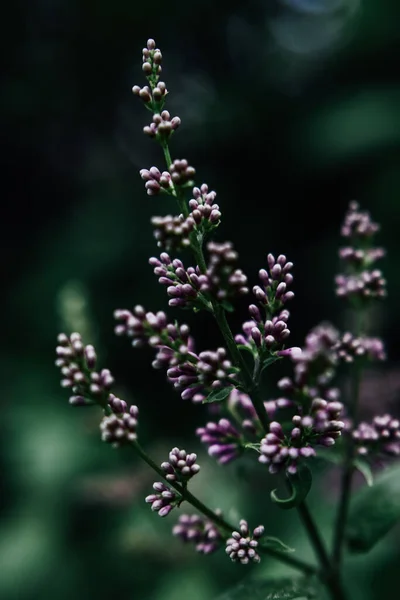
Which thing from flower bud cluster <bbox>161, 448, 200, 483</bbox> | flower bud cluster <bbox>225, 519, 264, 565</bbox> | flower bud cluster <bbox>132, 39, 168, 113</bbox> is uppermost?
flower bud cluster <bbox>132, 39, 168, 113</bbox>

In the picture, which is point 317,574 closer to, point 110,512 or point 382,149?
point 110,512

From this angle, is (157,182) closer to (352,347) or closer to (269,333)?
(269,333)

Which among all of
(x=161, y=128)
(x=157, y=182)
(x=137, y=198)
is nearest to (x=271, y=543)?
(x=157, y=182)

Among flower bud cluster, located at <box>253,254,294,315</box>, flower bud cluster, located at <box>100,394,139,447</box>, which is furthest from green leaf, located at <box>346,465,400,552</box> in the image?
flower bud cluster, located at <box>100,394,139,447</box>

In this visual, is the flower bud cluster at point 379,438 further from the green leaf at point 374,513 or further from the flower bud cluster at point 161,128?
the flower bud cluster at point 161,128

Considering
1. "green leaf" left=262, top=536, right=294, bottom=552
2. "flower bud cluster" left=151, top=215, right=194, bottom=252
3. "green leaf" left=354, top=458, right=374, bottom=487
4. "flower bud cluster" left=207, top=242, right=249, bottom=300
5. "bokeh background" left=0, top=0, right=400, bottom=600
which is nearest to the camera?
"flower bud cluster" left=207, top=242, right=249, bottom=300

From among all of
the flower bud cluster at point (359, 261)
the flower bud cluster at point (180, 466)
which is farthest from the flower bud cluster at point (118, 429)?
the flower bud cluster at point (359, 261)

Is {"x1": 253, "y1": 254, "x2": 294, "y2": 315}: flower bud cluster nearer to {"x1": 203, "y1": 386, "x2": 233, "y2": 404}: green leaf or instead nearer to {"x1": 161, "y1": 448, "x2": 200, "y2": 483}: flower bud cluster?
{"x1": 203, "y1": 386, "x2": 233, "y2": 404}: green leaf

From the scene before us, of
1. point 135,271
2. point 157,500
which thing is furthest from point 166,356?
point 135,271
